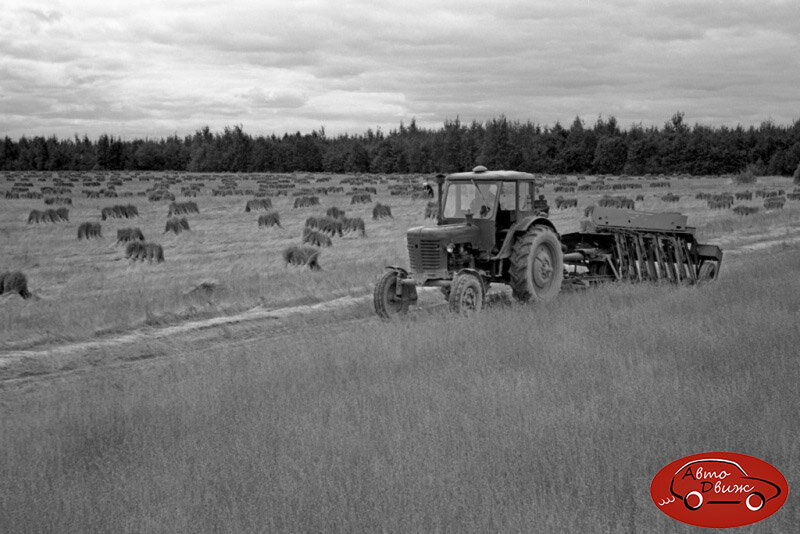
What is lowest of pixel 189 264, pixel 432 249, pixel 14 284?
pixel 189 264

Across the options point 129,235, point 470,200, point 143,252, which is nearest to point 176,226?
point 129,235

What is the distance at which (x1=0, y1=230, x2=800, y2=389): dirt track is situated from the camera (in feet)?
29.8

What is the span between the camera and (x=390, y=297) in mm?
11195

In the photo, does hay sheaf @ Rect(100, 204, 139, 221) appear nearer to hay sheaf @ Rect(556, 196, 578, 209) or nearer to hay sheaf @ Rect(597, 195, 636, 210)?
hay sheaf @ Rect(556, 196, 578, 209)

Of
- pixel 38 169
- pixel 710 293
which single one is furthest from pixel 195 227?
pixel 38 169

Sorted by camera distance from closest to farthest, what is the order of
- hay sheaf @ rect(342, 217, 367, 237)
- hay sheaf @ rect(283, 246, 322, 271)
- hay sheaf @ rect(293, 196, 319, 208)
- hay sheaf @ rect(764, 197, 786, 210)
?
1. hay sheaf @ rect(283, 246, 322, 271)
2. hay sheaf @ rect(342, 217, 367, 237)
3. hay sheaf @ rect(764, 197, 786, 210)
4. hay sheaf @ rect(293, 196, 319, 208)

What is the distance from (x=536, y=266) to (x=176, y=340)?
5299mm

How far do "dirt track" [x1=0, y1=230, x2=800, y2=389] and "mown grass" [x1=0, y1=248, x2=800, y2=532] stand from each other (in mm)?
622

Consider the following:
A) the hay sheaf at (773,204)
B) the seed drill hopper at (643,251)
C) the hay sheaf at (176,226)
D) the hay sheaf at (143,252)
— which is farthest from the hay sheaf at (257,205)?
the seed drill hopper at (643,251)

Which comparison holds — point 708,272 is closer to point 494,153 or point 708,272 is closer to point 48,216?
point 48,216

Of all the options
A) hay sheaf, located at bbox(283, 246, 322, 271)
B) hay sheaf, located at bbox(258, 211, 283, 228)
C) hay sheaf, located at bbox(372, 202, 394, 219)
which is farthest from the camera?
hay sheaf, located at bbox(372, 202, 394, 219)

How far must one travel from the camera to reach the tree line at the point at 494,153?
77.8 metres

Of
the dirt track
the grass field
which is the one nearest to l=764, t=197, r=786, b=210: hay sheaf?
the grass field

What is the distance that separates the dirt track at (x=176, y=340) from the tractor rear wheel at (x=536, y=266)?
4.76 feet
